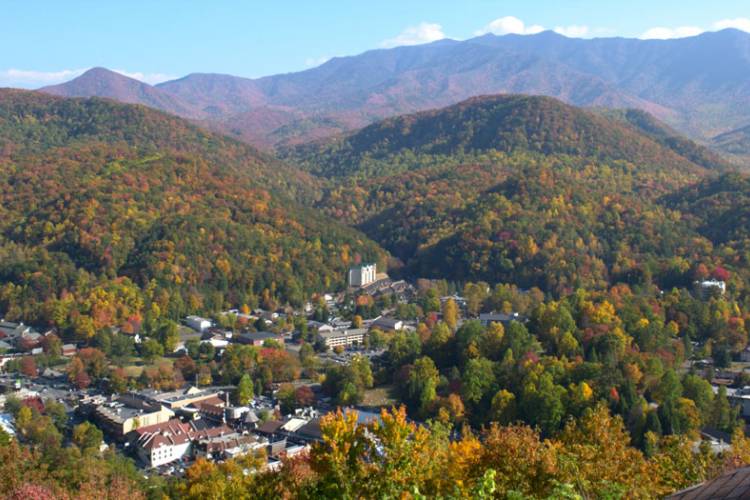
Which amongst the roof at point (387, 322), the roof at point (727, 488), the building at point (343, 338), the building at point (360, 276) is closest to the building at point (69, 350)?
the building at point (343, 338)

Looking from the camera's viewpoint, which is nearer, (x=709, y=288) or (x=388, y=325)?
(x=709, y=288)

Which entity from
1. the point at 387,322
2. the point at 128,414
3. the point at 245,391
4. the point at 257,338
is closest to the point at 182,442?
the point at 128,414

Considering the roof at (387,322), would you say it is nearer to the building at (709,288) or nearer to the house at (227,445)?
the building at (709,288)

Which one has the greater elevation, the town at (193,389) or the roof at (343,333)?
the town at (193,389)

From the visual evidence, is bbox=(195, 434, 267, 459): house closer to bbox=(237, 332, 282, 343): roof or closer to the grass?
the grass

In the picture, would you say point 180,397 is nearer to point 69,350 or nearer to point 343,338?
point 69,350

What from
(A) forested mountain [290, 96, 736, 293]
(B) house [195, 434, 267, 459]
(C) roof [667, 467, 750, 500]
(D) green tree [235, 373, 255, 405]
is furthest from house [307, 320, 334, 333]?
(C) roof [667, 467, 750, 500]
